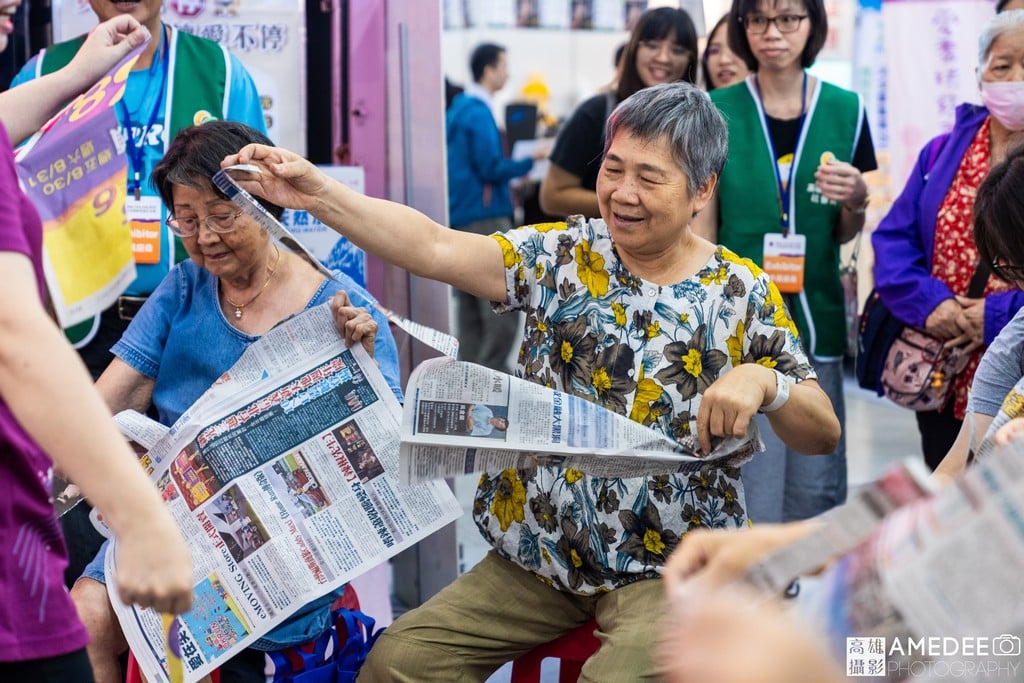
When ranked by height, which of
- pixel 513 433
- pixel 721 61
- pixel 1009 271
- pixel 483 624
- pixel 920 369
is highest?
pixel 721 61

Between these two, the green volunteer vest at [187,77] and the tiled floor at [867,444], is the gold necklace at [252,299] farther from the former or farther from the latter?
the tiled floor at [867,444]

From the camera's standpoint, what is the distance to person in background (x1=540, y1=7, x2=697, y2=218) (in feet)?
11.5

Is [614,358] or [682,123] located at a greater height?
[682,123]

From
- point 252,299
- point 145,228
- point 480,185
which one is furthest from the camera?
point 480,185

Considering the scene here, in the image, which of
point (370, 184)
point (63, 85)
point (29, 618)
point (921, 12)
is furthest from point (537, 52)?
point (29, 618)

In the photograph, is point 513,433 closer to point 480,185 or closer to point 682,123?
point 682,123

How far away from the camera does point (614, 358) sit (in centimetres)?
215

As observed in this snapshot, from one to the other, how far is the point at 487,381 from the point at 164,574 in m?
0.82

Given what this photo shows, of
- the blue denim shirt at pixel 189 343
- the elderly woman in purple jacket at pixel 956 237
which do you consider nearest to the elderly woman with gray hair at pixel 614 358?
the blue denim shirt at pixel 189 343

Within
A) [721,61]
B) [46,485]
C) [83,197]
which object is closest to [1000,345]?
[46,485]

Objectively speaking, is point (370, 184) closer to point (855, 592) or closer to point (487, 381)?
point (487, 381)

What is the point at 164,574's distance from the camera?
1266 millimetres

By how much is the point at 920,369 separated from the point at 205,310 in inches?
66.3

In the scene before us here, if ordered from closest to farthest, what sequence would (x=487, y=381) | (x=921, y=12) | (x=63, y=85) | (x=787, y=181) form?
1. (x=487, y=381)
2. (x=63, y=85)
3. (x=787, y=181)
4. (x=921, y=12)
